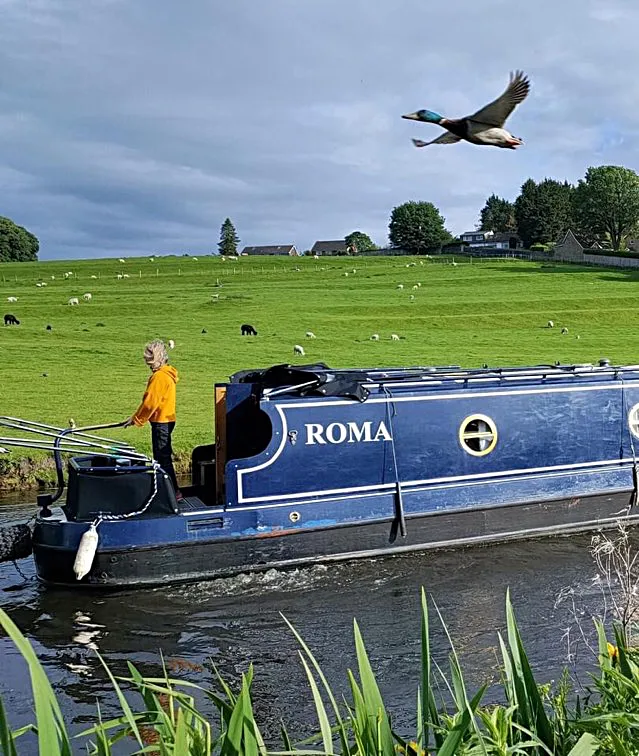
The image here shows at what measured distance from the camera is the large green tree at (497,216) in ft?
494

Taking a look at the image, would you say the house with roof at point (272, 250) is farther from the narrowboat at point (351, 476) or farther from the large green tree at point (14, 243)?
the narrowboat at point (351, 476)

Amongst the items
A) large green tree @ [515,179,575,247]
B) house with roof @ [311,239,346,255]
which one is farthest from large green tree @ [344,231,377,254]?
large green tree @ [515,179,575,247]

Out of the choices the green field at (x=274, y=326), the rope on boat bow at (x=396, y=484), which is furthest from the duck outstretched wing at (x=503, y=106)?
the green field at (x=274, y=326)

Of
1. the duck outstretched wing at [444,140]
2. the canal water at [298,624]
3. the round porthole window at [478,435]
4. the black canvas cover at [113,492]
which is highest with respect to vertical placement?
the duck outstretched wing at [444,140]

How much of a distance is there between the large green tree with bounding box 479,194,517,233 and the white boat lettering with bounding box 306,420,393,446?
138 metres

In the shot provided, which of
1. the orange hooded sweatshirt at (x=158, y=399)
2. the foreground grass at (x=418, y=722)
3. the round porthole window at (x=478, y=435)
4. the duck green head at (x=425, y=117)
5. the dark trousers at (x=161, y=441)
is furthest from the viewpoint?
the round porthole window at (x=478, y=435)

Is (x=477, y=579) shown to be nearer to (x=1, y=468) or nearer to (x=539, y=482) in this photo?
(x=539, y=482)

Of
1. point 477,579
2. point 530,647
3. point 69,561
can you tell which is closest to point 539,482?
point 477,579

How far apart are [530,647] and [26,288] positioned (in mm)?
62343

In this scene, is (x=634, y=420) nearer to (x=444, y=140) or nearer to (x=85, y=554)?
(x=85, y=554)

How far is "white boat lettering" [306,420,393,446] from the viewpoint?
11.9 m

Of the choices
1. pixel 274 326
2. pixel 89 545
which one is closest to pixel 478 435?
pixel 89 545

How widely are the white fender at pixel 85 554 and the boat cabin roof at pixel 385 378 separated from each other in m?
2.81

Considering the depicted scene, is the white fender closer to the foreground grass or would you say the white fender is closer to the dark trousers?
the dark trousers
